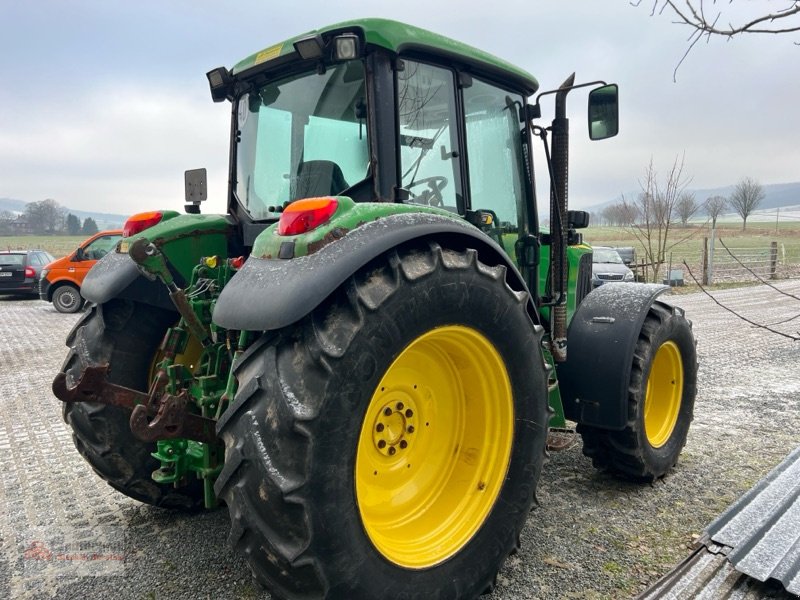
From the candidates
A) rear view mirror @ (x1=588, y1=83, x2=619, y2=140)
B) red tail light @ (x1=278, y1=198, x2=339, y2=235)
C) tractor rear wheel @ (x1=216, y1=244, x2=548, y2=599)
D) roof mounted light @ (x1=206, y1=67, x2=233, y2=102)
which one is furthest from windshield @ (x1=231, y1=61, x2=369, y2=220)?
rear view mirror @ (x1=588, y1=83, x2=619, y2=140)

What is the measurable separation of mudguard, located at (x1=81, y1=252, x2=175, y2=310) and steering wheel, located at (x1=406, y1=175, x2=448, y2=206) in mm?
1362

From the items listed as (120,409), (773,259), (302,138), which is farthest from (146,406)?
(773,259)

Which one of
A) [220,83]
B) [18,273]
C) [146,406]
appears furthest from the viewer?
[18,273]

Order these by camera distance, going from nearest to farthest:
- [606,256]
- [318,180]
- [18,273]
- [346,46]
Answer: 1. [346,46]
2. [318,180]
3. [18,273]
4. [606,256]

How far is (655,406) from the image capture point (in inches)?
154

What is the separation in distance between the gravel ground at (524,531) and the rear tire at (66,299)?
31.3 feet

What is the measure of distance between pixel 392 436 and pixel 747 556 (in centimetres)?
166

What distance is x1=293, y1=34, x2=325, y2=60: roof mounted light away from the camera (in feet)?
8.28

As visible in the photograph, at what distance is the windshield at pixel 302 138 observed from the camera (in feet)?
8.83

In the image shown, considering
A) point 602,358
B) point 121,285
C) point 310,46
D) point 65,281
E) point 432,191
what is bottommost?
point 602,358

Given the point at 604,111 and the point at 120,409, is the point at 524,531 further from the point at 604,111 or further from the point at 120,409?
the point at 604,111

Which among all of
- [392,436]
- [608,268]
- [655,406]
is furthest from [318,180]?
[608,268]

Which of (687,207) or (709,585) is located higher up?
(687,207)

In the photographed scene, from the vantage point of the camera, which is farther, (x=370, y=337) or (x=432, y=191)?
(x=432, y=191)
